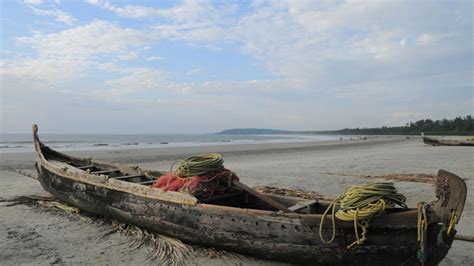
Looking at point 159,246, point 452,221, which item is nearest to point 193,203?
point 159,246

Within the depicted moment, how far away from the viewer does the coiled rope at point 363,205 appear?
3.53m

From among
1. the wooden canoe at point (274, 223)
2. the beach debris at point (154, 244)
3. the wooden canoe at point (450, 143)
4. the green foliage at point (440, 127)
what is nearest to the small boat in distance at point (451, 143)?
the wooden canoe at point (450, 143)

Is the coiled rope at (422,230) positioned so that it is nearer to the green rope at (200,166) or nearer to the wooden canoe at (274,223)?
the wooden canoe at (274,223)

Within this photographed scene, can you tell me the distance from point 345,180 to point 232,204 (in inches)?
223

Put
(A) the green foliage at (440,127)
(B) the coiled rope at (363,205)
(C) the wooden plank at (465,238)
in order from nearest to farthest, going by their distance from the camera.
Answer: (B) the coiled rope at (363,205) → (C) the wooden plank at (465,238) → (A) the green foliage at (440,127)

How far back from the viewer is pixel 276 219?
13.2 ft

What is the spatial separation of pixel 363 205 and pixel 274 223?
3.33ft

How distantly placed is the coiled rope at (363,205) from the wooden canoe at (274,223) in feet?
0.22

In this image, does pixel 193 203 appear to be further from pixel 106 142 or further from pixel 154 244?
pixel 106 142

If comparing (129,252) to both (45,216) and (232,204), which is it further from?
(45,216)

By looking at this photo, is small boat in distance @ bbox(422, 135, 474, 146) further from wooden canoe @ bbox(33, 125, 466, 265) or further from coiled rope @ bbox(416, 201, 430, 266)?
coiled rope @ bbox(416, 201, 430, 266)

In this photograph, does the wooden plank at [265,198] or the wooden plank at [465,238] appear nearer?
the wooden plank at [265,198]

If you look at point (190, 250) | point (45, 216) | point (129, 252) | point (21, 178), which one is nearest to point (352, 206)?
point (190, 250)

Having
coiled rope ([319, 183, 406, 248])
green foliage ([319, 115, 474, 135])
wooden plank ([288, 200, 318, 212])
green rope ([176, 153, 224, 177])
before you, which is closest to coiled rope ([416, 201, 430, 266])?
coiled rope ([319, 183, 406, 248])
